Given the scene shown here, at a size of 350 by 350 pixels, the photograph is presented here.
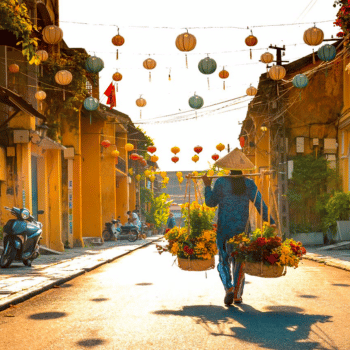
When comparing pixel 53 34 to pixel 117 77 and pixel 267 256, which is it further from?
pixel 267 256

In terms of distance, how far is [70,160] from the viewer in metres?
27.1

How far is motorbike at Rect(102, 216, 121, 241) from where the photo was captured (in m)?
35.1

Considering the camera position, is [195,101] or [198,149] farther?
[198,149]

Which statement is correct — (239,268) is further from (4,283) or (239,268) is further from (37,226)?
(37,226)

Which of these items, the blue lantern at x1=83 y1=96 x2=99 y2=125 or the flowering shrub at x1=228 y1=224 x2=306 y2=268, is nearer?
the flowering shrub at x1=228 y1=224 x2=306 y2=268

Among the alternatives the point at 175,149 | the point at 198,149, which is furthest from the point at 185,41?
the point at 198,149

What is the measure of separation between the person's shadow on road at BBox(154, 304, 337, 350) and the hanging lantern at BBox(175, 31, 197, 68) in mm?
7490

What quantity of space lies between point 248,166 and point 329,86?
69.5 feet

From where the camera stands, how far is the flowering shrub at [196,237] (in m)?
9.11

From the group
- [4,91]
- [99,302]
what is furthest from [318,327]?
[4,91]

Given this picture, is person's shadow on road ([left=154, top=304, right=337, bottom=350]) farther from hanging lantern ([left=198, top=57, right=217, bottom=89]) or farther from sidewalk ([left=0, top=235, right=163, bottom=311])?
hanging lantern ([left=198, top=57, right=217, bottom=89])

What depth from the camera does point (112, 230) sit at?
35156 millimetres

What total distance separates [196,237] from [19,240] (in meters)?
6.83

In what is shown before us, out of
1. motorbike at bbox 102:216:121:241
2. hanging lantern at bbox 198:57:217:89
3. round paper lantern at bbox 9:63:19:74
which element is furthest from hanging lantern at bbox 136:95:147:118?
motorbike at bbox 102:216:121:241
